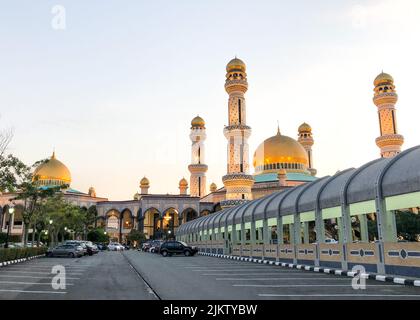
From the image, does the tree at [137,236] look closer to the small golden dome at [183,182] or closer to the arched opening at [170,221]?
the arched opening at [170,221]

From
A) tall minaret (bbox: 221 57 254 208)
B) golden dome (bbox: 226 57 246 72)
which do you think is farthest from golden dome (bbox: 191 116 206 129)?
tall minaret (bbox: 221 57 254 208)

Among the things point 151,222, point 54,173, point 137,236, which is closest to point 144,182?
point 151,222

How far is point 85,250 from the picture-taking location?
39656mm

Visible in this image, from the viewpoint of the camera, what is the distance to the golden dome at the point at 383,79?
69.1 meters

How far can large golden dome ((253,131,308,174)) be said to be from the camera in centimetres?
8156

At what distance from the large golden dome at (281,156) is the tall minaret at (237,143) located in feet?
55.6

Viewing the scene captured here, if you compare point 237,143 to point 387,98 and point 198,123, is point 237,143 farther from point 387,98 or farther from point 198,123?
point 198,123

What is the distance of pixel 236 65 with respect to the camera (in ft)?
226

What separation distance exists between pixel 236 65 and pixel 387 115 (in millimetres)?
25491

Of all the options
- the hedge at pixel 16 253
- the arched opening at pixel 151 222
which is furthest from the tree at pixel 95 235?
the hedge at pixel 16 253

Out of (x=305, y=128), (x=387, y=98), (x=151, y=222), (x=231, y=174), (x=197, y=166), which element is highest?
(x=305, y=128)

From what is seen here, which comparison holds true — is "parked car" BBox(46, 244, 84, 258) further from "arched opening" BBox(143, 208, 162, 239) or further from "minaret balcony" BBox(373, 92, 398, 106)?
"arched opening" BBox(143, 208, 162, 239)

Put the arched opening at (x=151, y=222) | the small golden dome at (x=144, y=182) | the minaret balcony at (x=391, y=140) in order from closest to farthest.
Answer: the minaret balcony at (x=391, y=140)
the arched opening at (x=151, y=222)
the small golden dome at (x=144, y=182)
